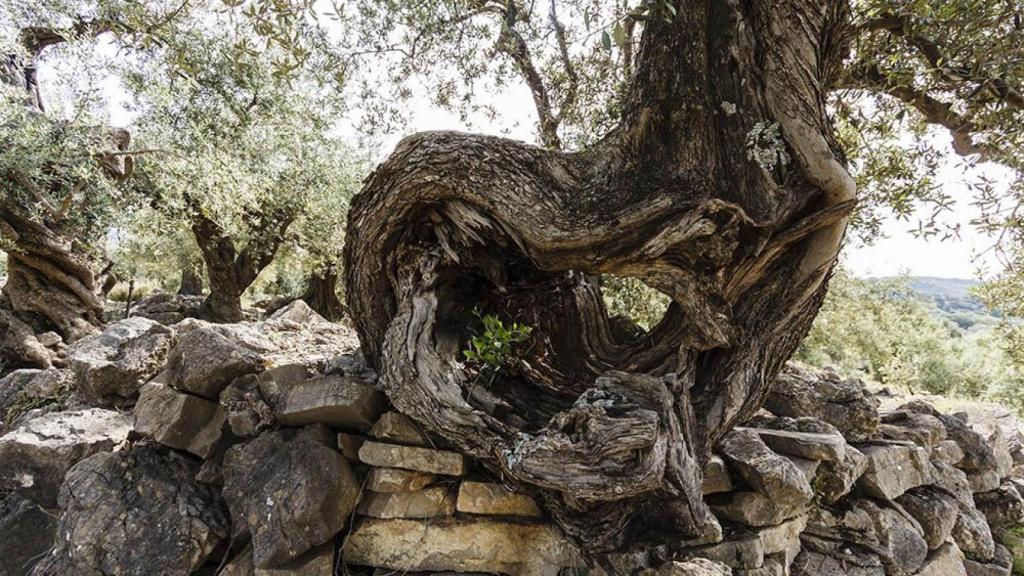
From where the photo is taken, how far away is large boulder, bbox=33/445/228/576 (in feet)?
12.2

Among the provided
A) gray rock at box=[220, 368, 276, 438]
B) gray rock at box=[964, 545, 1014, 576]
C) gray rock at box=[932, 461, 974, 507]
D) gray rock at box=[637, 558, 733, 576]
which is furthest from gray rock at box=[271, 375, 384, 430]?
gray rock at box=[964, 545, 1014, 576]

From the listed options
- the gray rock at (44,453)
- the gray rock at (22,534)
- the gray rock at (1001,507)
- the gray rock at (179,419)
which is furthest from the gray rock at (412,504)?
the gray rock at (1001,507)

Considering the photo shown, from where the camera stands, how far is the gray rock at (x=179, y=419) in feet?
14.4

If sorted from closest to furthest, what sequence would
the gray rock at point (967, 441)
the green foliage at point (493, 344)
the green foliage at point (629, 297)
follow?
the green foliage at point (493, 344), the gray rock at point (967, 441), the green foliage at point (629, 297)

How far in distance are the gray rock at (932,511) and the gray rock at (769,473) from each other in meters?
1.92

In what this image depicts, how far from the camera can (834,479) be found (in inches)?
187

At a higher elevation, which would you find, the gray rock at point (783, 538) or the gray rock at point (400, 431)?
the gray rock at point (400, 431)

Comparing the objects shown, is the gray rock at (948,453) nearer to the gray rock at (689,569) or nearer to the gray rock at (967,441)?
the gray rock at (967,441)

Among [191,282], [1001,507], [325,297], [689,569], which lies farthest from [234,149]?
[191,282]

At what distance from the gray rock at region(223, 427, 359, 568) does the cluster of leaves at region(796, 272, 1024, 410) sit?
9.52 meters

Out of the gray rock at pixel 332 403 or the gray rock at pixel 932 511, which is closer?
the gray rock at pixel 332 403

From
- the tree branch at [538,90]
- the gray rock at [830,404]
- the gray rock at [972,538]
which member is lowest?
the gray rock at [972,538]

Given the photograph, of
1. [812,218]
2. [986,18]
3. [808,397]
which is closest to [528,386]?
[812,218]

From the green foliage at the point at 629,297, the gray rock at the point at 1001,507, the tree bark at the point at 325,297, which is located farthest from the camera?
the tree bark at the point at 325,297
